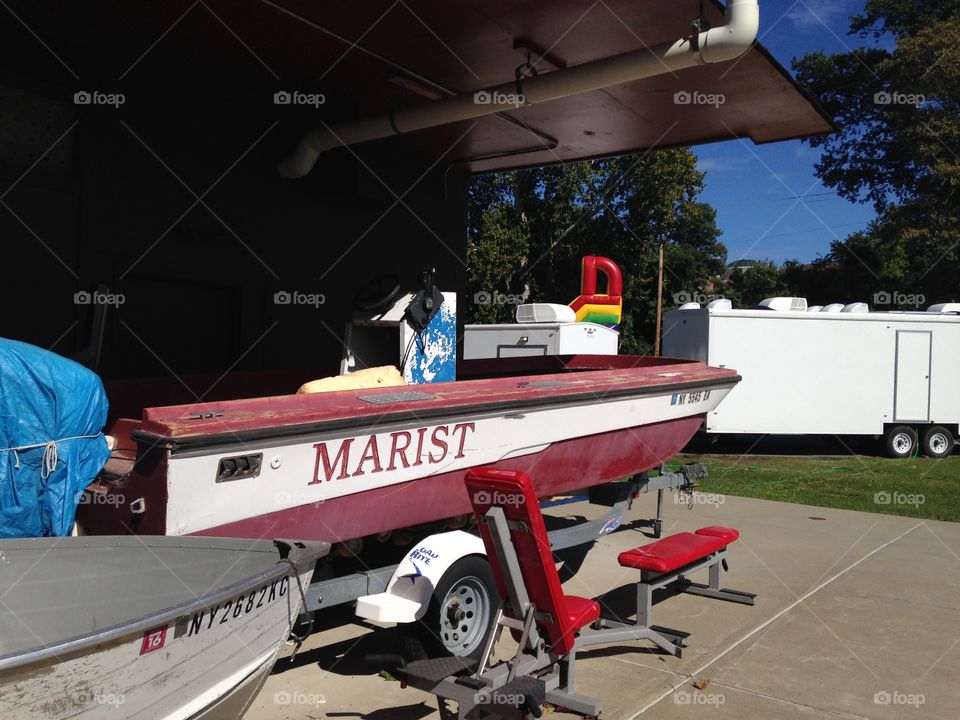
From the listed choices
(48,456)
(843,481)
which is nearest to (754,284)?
(843,481)

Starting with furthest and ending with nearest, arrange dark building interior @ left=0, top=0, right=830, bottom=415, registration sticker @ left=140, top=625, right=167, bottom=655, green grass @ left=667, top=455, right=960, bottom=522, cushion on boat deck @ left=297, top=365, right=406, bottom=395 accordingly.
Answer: green grass @ left=667, top=455, right=960, bottom=522 → dark building interior @ left=0, top=0, right=830, bottom=415 → cushion on boat deck @ left=297, top=365, right=406, bottom=395 → registration sticker @ left=140, top=625, right=167, bottom=655

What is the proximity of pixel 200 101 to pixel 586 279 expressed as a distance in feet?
26.7

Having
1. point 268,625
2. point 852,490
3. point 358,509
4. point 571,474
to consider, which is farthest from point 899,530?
point 268,625

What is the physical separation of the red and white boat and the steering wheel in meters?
1.24

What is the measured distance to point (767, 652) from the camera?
4.12 meters

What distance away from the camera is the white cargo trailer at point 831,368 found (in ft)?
38.3

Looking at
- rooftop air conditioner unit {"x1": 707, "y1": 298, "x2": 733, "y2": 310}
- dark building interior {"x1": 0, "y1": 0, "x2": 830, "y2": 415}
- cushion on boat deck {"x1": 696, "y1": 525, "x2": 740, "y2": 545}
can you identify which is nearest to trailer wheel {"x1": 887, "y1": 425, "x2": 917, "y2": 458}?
rooftop air conditioner unit {"x1": 707, "y1": 298, "x2": 733, "y2": 310}

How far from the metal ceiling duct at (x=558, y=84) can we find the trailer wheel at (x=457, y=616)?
10.5ft

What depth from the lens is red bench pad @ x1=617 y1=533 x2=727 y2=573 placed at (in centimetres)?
413

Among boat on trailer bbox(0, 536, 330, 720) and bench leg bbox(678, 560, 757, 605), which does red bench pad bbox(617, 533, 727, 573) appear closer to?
bench leg bbox(678, 560, 757, 605)

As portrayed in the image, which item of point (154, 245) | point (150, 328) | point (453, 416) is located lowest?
point (453, 416)

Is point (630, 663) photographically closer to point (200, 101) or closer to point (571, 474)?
point (571, 474)

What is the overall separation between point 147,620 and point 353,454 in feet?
4.58

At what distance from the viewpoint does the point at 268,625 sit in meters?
2.73
